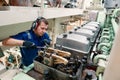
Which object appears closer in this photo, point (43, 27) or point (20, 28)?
point (43, 27)

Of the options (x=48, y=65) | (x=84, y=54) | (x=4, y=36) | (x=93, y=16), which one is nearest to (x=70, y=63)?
(x=48, y=65)

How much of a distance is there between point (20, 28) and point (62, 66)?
1.46 m

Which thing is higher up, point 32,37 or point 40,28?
point 40,28

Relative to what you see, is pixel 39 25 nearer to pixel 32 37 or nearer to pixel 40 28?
pixel 40 28

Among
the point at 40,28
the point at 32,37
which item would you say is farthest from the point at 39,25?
the point at 32,37

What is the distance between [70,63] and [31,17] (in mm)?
1060

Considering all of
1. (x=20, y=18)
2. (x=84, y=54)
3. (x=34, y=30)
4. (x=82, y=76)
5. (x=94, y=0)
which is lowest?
(x=82, y=76)

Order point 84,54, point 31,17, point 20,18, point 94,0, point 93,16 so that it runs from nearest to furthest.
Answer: point 84,54 < point 20,18 < point 31,17 < point 93,16 < point 94,0

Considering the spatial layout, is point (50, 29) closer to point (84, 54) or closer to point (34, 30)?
point (34, 30)

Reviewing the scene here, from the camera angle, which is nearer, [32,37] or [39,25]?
[39,25]

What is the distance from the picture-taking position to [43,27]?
1646 millimetres

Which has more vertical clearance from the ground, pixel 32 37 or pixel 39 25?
pixel 39 25

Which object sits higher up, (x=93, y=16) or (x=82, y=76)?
(x=93, y=16)

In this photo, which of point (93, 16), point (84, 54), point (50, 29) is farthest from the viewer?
point (93, 16)
